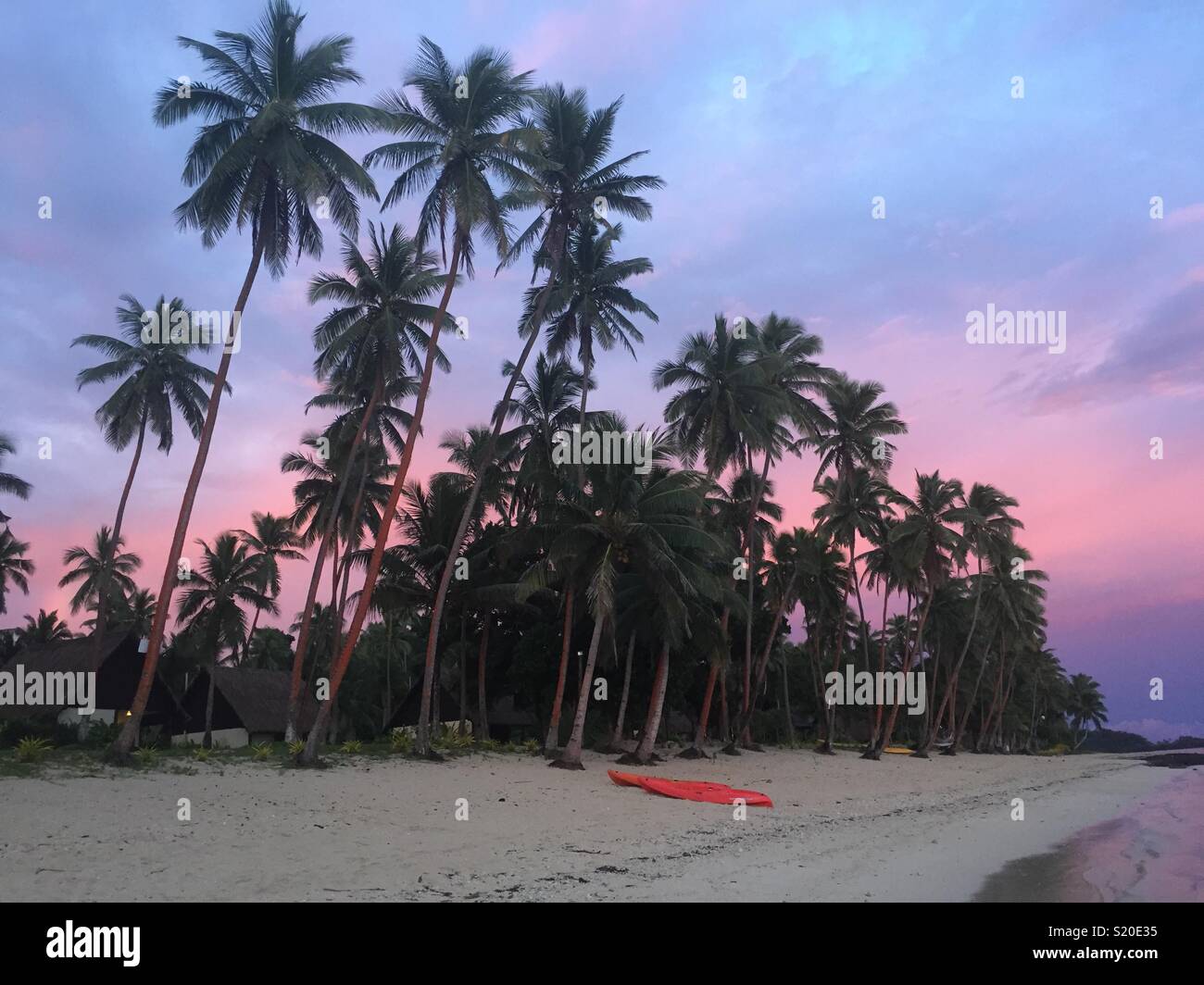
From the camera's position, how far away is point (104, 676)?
130ft

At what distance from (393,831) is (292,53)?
17.9 metres

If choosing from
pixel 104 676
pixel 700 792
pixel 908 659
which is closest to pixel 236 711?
pixel 104 676

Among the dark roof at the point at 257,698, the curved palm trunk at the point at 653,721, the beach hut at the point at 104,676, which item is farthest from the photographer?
the dark roof at the point at 257,698

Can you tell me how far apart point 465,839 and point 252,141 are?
54.2 feet

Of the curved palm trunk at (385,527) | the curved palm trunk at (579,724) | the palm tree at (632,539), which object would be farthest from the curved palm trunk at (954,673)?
the curved palm trunk at (385,527)

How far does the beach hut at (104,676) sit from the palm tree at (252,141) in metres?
20.9

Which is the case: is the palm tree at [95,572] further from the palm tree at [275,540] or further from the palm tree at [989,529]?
the palm tree at [989,529]

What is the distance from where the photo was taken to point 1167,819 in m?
23.7

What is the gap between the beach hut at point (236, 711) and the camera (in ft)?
140

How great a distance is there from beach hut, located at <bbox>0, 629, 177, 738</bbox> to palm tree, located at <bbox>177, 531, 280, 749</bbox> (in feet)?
8.56

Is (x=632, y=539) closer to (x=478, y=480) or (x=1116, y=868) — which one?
(x=478, y=480)
